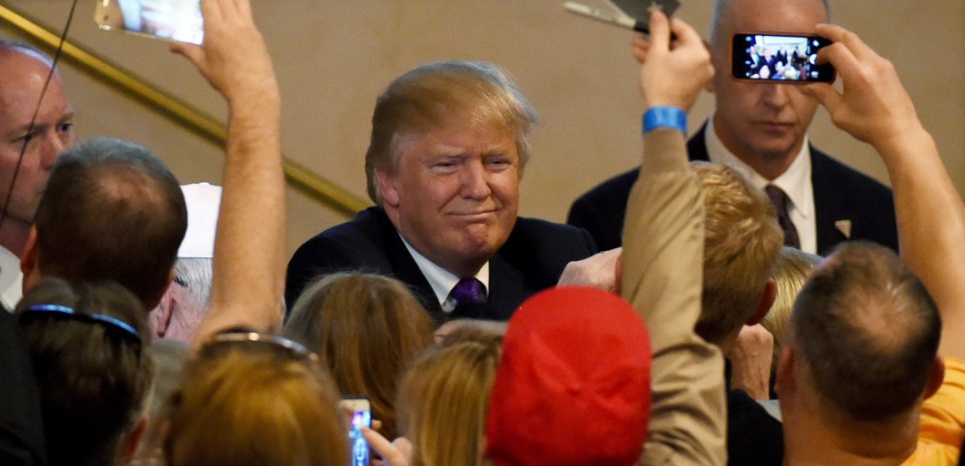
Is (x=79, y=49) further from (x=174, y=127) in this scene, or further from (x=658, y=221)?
(x=658, y=221)

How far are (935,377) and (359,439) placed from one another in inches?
29.7

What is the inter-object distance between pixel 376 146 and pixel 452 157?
20 cm

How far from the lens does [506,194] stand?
Answer: 2918 mm

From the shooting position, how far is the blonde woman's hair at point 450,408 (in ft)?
5.60

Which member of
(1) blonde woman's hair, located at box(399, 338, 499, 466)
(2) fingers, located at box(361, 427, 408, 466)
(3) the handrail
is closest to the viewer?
(1) blonde woman's hair, located at box(399, 338, 499, 466)

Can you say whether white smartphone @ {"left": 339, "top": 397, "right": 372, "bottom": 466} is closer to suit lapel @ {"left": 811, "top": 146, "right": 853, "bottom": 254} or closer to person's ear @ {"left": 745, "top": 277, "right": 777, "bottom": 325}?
person's ear @ {"left": 745, "top": 277, "right": 777, "bottom": 325}

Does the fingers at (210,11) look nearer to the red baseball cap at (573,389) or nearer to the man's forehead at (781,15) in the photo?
the red baseball cap at (573,389)

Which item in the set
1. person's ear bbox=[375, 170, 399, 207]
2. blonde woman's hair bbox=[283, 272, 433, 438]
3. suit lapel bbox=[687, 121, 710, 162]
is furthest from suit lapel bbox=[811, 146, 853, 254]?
blonde woman's hair bbox=[283, 272, 433, 438]

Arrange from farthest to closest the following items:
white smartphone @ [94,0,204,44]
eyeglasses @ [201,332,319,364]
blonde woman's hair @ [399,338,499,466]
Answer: white smartphone @ [94,0,204,44]
blonde woman's hair @ [399,338,499,466]
eyeglasses @ [201,332,319,364]

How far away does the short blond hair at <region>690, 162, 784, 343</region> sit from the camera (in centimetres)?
209

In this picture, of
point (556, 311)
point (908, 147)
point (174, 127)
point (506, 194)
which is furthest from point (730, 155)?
point (556, 311)

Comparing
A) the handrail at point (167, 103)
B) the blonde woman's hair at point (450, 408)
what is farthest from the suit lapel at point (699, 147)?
the blonde woman's hair at point (450, 408)

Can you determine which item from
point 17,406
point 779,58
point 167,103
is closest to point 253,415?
point 17,406

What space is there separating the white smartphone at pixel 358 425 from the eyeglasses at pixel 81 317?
1.15ft
